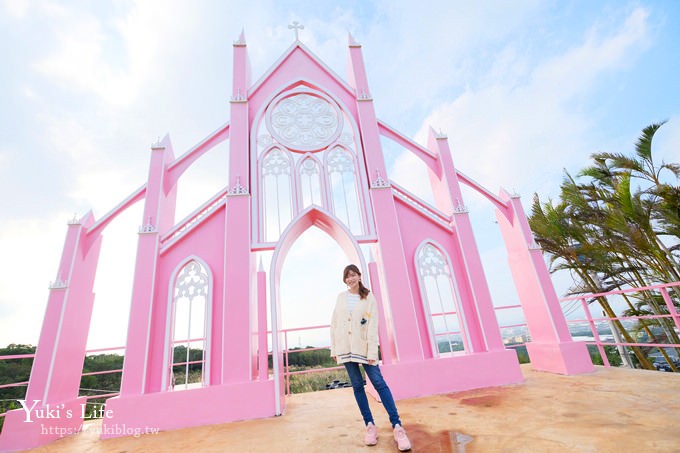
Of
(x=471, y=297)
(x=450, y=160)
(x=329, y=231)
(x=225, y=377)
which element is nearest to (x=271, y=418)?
(x=225, y=377)

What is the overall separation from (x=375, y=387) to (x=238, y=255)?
360cm

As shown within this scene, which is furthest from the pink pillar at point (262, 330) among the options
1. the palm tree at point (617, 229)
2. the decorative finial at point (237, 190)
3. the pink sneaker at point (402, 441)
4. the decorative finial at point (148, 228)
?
the palm tree at point (617, 229)

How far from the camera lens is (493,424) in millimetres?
3199

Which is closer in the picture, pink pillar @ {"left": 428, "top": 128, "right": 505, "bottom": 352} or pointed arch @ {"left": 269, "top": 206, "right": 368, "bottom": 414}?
pointed arch @ {"left": 269, "top": 206, "right": 368, "bottom": 414}

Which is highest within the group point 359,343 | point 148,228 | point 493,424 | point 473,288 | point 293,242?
point 148,228

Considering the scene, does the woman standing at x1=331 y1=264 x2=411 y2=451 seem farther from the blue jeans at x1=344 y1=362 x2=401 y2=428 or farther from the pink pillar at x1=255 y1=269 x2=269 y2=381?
the pink pillar at x1=255 y1=269 x2=269 y2=381

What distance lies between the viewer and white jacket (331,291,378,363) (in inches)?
114

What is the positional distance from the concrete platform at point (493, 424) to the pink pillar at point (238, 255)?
0.93 m

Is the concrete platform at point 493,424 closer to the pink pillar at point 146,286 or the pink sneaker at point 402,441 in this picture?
the pink sneaker at point 402,441

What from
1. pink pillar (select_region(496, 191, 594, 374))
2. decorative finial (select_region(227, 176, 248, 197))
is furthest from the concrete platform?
decorative finial (select_region(227, 176, 248, 197))

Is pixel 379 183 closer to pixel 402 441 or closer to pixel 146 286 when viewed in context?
pixel 402 441

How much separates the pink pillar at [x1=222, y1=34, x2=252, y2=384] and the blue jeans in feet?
8.40

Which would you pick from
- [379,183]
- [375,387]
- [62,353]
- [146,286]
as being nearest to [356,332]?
[375,387]

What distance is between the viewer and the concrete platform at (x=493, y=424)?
2646 mm
